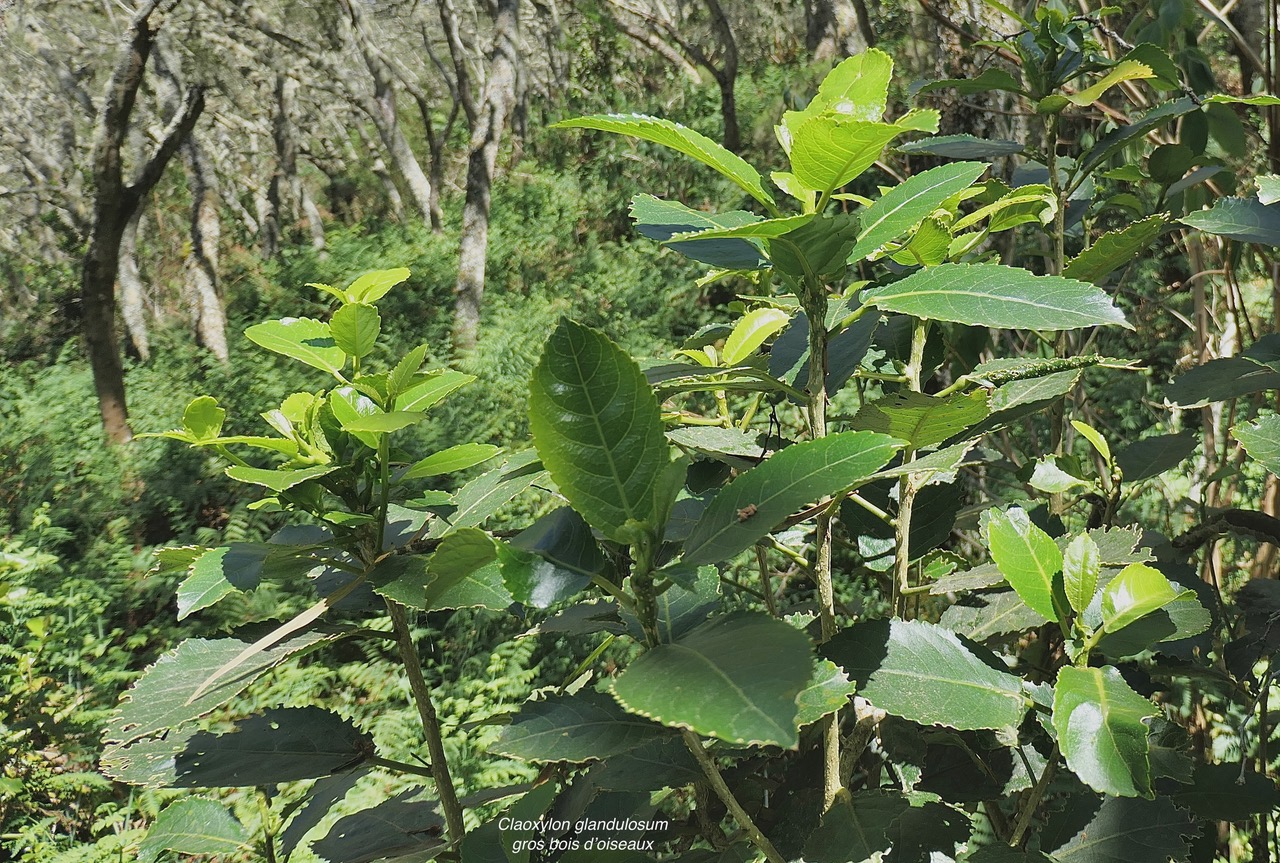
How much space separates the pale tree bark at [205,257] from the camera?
7.90m

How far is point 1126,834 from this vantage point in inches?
29.3

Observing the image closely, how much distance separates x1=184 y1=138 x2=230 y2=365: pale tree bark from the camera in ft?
25.9

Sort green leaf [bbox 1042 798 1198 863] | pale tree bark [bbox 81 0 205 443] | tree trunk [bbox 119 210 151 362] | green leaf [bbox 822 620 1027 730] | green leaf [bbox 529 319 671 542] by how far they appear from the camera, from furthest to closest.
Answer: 1. tree trunk [bbox 119 210 151 362]
2. pale tree bark [bbox 81 0 205 443]
3. green leaf [bbox 1042 798 1198 863]
4. green leaf [bbox 822 620 1027 730]
5. green leaf [bbox 529 319 671 542]

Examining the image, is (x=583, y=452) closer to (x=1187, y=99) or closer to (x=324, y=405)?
(x=324, y=405)

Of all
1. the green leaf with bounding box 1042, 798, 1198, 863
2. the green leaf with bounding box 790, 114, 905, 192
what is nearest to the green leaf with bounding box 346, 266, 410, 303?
the green leaf with bounding box 790, 114, 905, 192

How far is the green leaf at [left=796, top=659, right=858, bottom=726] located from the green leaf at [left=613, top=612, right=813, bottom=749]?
0.07 meters

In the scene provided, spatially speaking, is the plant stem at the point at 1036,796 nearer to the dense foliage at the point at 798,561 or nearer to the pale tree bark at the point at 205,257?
the dense foliage at the point at 798,561

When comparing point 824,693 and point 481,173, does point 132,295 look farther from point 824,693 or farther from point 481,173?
point 824,693

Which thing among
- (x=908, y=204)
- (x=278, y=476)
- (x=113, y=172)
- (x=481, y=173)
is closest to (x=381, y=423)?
(x=278, y=476)

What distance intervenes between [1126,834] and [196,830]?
918 mm

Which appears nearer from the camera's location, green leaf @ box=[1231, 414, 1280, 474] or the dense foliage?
the dense foliage

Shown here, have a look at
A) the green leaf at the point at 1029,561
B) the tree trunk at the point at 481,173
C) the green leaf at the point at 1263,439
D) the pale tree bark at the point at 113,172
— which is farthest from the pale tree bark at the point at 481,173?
the green leaf at the point at 1029,561

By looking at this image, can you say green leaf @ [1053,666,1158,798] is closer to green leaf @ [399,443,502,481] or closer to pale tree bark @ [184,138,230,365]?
green leaf @ [399,443,502,481]

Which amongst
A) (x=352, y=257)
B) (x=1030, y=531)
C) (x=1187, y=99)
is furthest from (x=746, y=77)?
(x=1030, y=531)
